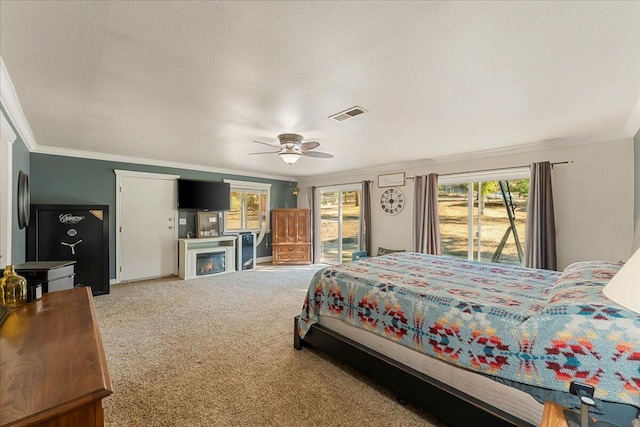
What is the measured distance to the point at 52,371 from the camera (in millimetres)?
945

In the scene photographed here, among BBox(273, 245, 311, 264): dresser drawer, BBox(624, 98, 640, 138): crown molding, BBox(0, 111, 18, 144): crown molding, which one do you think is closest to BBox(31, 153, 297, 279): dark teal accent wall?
BBox(0, 111, 18, 144): crown molding

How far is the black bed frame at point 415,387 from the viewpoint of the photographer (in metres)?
1.54

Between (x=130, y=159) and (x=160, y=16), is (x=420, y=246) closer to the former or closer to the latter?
(x=160, y=16)

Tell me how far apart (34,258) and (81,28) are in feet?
13.2

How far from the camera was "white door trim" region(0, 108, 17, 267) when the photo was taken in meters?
2.63

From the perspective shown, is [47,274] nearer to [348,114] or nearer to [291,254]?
[348,114]

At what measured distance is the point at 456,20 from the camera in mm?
1423

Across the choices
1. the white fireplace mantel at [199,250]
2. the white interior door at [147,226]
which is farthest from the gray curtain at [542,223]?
the white interior door at [147,226]

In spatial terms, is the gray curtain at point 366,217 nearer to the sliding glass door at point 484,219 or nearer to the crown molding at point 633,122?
the sliding glass door at point 484,219

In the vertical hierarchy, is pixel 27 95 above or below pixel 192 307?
above

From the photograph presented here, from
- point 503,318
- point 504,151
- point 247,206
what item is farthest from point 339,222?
point 503,318

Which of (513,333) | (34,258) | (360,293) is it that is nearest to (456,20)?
(513,333)

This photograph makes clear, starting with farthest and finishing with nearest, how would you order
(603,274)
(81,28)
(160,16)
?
→ 1. (603,274)
2. (81,28)
3. (160,16)

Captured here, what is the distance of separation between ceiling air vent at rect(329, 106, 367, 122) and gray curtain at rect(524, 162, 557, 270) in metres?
2.95
